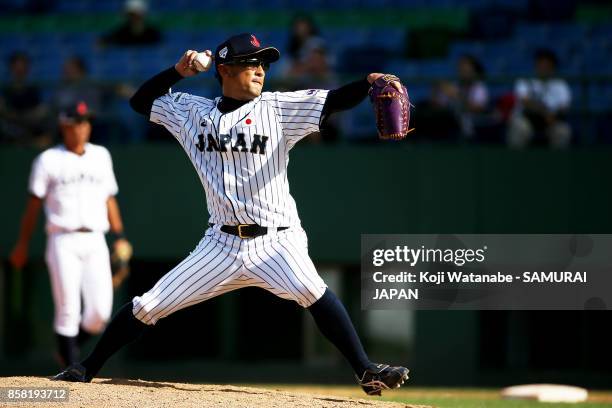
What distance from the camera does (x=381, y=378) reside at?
606cm

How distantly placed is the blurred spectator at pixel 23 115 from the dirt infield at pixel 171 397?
532 cm

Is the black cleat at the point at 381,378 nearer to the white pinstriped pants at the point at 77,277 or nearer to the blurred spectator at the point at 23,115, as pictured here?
the white pinstriped pants at the point at 77,277

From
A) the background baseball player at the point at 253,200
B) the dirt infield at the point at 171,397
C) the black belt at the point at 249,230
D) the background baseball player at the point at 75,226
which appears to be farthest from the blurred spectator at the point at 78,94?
the black belt at the point at 249,230

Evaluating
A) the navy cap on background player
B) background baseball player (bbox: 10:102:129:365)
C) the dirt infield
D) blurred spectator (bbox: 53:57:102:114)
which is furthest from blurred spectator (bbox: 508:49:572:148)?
the dirt infield

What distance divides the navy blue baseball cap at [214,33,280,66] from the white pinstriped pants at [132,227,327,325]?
0.90m

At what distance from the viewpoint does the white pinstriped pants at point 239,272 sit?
612cm

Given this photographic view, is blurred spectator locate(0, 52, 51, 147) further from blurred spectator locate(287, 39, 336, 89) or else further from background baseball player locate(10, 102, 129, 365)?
background baseball player locate(10, 102, 129, 365)

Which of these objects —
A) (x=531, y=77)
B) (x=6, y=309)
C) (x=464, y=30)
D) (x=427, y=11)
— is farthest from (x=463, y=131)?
(x=6, y=309)

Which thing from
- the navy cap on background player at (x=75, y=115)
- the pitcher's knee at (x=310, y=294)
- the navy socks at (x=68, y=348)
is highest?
the navy cap on background player at (x=75, y=115)

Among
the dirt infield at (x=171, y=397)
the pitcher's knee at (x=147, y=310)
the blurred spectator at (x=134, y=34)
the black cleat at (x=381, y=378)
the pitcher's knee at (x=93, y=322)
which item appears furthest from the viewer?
the blurred spectator at (x=134, y=34)

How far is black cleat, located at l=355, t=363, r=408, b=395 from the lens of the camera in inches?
238

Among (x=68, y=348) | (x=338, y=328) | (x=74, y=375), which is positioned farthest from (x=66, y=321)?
(x=338, y=328)

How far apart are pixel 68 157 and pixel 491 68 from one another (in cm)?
571

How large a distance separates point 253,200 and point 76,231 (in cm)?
267
